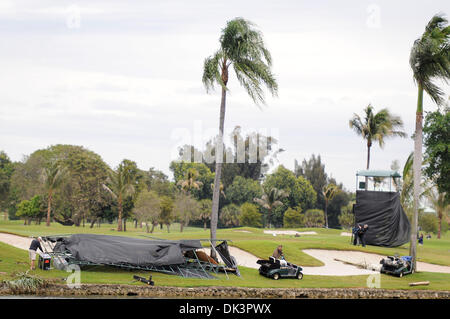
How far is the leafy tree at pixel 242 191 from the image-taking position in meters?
83.4

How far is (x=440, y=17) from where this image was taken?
1070 inches

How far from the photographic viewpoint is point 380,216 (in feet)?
131

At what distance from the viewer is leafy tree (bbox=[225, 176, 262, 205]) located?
3282 inches

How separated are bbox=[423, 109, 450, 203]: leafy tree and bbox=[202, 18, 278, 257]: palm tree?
55.6ft

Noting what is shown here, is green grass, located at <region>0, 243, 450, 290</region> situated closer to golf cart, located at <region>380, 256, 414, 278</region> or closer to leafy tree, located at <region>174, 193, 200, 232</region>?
golf cart, located at <region>380, 256, 414, 278</region>

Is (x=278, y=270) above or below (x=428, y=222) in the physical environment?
below

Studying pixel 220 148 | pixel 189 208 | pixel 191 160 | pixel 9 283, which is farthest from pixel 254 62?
pixel 191 160

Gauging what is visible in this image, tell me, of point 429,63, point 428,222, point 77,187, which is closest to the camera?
point 429,63

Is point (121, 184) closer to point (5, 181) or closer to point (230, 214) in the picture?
point (230, 214)

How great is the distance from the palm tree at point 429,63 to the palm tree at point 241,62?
8.34 meters

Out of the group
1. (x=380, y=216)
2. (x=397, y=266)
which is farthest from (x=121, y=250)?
(x=380, y=216)

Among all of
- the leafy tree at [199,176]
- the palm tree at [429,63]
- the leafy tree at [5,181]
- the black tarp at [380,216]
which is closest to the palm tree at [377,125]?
the black tarp at [380,216]

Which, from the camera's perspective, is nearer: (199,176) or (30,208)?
(30,208)

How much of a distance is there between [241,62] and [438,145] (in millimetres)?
18163
